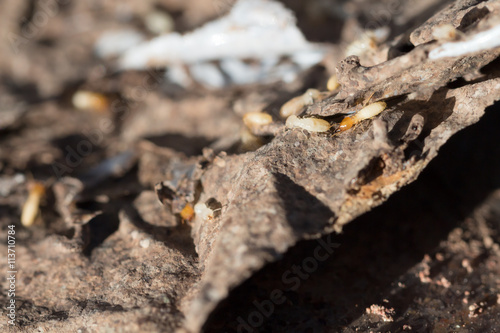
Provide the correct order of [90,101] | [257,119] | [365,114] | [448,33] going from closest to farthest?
[448,33] < [365,114] < [257,119] < [90,101]

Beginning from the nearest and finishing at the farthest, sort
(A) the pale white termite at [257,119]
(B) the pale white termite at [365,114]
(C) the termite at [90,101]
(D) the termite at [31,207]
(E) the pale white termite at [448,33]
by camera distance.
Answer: (E) the pale white termite at [448,33]
(B) the pale white termite at [365,114]
(A) the pale white termite at [257,119]
(D) the termite at [31,207]
(C) the termite at [90,101]

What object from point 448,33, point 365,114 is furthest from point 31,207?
point 448,33

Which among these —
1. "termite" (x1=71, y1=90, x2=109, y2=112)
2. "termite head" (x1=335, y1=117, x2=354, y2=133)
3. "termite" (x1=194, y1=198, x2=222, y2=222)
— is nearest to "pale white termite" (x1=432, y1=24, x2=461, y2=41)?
"termite head" (x1=335, y1=117, x2=354, y2=133)

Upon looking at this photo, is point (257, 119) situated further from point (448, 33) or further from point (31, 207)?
point (31, 207)

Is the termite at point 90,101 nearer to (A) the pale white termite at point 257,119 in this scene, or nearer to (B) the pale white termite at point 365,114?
(A) the pale white termite at point 257,119

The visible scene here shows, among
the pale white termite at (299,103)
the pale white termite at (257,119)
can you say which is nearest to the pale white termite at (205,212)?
the pale white termite at (257,119)
